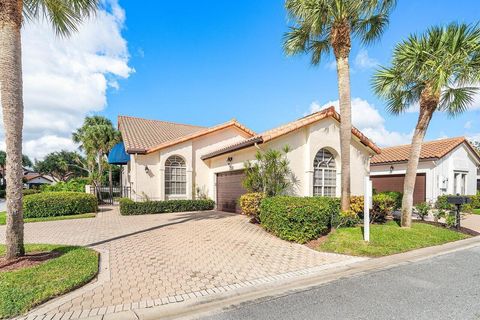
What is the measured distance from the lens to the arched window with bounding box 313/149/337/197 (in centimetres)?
1395

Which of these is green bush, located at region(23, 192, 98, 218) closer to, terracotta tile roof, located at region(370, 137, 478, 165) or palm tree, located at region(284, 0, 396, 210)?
palm tree, located at region(284, 0, 396, 210)

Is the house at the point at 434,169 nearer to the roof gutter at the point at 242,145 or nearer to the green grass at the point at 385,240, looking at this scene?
the green grass at the point at 385,240

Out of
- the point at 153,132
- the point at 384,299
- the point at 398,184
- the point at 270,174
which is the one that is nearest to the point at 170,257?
the point at 384,299

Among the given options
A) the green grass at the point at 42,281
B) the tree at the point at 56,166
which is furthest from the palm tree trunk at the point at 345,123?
the tree at the point at 56,166

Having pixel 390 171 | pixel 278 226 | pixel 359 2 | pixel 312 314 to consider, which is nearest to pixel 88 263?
pixel 312 314

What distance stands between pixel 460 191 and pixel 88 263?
25295mm

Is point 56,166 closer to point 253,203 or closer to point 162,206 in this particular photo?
point 162,206

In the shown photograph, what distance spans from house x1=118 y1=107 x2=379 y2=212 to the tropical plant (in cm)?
57

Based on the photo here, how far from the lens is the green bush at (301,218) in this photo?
8.70 m

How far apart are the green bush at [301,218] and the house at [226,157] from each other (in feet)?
11.7

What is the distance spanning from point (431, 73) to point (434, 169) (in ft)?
39.7

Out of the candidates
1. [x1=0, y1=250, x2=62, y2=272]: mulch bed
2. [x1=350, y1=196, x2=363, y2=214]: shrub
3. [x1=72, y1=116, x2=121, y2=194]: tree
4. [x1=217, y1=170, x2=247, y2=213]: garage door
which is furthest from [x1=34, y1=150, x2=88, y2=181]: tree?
[x1=350, y1=196, x2=363, y2=214]: shrub

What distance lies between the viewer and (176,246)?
823 centimetres

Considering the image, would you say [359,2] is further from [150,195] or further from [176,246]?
[150,195]
